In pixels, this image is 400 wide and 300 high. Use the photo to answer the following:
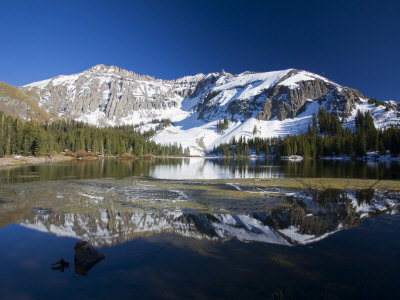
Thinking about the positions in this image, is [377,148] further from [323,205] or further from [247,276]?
[247,276]

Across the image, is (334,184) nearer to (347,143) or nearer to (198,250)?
(198,250)

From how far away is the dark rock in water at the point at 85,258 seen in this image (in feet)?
29.1

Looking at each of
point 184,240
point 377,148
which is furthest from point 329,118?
point 184,240

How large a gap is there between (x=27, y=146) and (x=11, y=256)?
100576 millimetres

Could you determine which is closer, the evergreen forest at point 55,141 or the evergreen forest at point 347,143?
the evergreen forest at point 55,141

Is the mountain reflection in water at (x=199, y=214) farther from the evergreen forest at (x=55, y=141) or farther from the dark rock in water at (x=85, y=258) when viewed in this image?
the evergreen forest at (x=55, y=141)

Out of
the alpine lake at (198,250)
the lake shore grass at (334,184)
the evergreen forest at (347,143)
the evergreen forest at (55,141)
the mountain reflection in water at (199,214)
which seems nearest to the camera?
the alpine lake at (198,250)

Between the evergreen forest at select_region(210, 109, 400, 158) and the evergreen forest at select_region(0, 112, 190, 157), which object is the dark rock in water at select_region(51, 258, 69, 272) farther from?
the evergreen forest at select_region(210, 109, 400, 158)

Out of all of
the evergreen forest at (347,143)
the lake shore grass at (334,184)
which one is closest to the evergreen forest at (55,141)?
the lake shore grass at (334,184)

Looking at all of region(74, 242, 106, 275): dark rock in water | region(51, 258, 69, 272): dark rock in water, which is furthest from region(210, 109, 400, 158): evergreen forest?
region(51, 258, 69, 272): dark rock in water

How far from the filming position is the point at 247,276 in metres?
8.27

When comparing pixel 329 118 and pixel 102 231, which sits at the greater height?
pixel 329 118

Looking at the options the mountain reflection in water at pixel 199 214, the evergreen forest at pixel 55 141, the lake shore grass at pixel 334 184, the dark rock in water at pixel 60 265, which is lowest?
the dark rock in water at pixel 60 265

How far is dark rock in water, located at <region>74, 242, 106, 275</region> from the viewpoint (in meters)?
8.86
